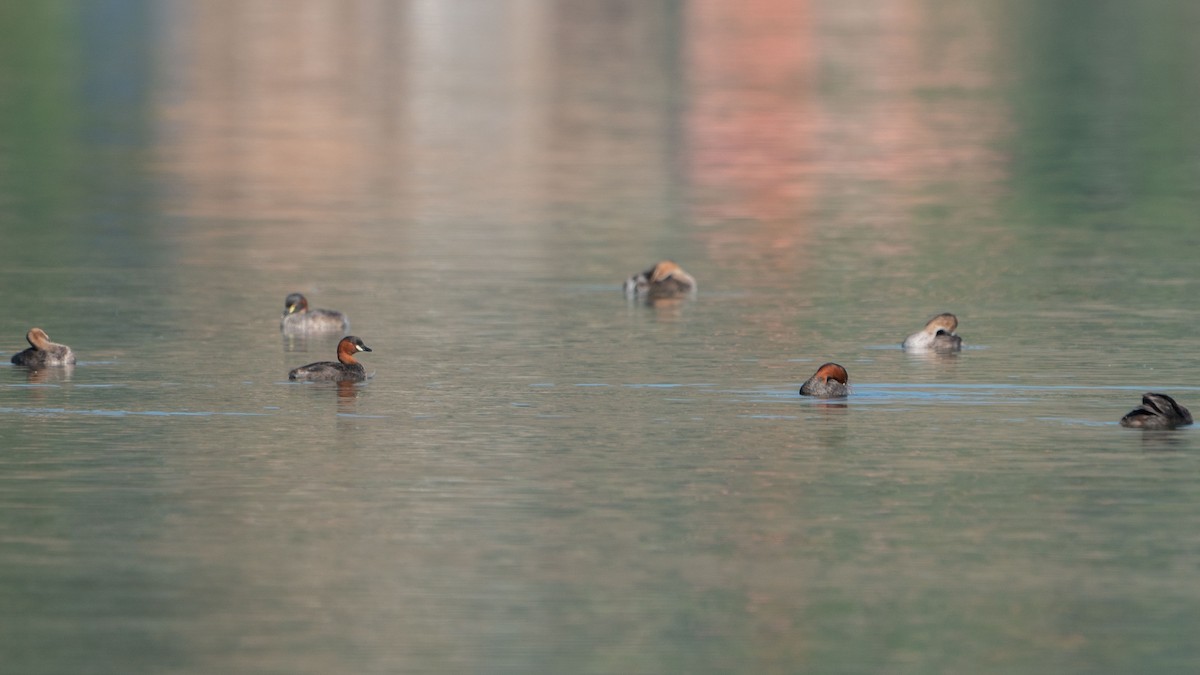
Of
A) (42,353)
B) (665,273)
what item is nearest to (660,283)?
(665,273)

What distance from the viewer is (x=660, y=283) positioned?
2631 centimetres

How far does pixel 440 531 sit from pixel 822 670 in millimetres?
3372

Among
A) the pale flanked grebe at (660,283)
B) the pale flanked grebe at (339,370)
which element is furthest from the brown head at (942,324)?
the pale flanked grebe at (339,370)

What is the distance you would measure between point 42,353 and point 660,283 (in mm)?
7440

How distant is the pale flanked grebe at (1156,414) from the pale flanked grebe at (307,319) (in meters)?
8.09

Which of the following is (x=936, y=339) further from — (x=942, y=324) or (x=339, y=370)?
(x=339, y=370)

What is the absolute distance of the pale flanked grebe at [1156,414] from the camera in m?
17.9

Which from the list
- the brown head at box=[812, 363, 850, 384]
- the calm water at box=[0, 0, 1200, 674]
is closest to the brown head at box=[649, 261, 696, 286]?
the calm water at box=[0, 0, 1200, 674]

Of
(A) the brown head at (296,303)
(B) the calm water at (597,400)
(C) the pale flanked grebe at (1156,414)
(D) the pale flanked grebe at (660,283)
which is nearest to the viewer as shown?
(B) the calm water at (597,400)

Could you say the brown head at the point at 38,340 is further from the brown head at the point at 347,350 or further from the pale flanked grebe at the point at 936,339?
the pale flanked grebe at the point at 936,339

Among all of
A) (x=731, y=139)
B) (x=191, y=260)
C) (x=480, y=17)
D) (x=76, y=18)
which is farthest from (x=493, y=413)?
(x=480, y=17)

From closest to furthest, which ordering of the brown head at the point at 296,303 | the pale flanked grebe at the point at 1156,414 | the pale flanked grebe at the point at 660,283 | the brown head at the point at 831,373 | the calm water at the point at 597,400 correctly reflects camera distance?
the calm water at the point at 597,400 → the pale flanked grebe at the point at 1156,414 → the brown head at the point at 831,373 → the brown head at the point at 296,303 → the pale flanked grebe at the point at 660,283

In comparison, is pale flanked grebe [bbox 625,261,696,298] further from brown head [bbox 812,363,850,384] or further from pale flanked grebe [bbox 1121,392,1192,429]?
pale flanked grebe [bbox 1121,392,1192,429]

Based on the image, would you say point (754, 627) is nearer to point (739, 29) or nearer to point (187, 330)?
point (187, 330)
